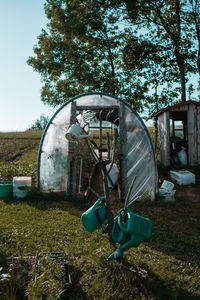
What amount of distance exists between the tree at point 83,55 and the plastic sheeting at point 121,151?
256 inches

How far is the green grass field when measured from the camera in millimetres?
2754

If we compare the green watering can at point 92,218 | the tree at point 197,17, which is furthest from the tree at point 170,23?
the green watering can at point 92,218

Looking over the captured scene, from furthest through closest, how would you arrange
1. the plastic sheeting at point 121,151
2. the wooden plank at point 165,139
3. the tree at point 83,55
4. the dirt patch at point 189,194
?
the tree at point 83,55
the wooden plank at point 165,139
the dirt patch at point 189,194
the plastic sheeting at point 121,151

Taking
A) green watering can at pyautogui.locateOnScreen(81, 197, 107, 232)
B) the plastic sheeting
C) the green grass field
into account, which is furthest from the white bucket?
green watering can at pyautogui.locateOnScreen(81, 197, 107, 232)

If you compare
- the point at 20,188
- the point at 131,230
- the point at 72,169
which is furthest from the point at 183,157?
the point at 131,230

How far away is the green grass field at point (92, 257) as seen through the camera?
2754 millimetres

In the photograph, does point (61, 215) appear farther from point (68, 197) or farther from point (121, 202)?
point (121, 202)

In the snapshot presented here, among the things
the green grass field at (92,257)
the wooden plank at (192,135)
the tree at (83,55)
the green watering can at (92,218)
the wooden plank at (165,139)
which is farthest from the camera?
the tree at (83,55)

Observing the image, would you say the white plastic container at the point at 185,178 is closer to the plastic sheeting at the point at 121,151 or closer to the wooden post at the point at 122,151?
the plastic sheeting at the point at 121,151

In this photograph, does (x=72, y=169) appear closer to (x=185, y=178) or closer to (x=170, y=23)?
(x=185, y=178)

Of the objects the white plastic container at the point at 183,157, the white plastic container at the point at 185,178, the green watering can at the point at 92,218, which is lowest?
the white plastic container at the point at 185,178

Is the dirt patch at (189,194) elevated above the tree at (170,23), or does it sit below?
below

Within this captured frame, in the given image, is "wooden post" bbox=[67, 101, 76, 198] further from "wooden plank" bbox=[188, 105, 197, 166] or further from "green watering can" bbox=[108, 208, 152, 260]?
"wooden plank" bbox=[188, 105, 197, 166]

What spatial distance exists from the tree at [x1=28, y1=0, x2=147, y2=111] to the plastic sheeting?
6.50 metres
